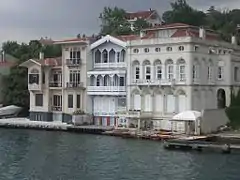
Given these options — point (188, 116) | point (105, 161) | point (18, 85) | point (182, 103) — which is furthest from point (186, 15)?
point (105, 161)

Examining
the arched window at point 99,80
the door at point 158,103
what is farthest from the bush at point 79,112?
the door at point 158,103

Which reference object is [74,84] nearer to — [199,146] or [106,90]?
[106,90]

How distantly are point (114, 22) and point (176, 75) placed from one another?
132ft

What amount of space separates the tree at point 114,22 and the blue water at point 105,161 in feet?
134

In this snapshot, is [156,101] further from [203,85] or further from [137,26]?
[137,26]

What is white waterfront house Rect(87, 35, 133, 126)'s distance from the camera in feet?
201

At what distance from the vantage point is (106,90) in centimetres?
6188

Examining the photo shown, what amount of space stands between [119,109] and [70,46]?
10.2 metres

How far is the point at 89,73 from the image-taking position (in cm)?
6353

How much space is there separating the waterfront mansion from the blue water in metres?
7.93

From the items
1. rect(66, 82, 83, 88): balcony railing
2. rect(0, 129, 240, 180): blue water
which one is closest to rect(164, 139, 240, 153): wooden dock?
rect(0, 129, 240, 180): blue water

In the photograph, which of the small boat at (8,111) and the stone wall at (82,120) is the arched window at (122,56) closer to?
the stone wall at (82,120)

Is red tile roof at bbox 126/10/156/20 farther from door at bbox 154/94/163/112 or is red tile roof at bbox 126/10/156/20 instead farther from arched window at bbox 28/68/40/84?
door at bbox 154/94/163/112

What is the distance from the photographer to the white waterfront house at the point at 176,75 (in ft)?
184
